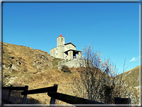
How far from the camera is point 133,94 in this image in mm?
8930

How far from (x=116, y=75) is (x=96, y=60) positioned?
1571mm

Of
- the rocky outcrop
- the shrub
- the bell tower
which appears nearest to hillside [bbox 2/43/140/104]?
the rocky outcrop

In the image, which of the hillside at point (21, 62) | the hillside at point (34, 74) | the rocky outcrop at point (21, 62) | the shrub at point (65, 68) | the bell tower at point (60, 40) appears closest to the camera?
the hillside at point (34, 74)

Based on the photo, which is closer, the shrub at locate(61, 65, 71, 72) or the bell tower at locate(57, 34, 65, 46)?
the shrub at locate(61, 65, 71, 72)

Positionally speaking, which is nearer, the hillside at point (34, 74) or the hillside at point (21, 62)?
the hillside at point (34, 74)

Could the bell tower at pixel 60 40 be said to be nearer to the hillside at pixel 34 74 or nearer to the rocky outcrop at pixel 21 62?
the rocky outcrop at pixel 21 62

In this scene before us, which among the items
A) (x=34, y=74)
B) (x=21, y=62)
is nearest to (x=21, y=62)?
(x=21, y=62)

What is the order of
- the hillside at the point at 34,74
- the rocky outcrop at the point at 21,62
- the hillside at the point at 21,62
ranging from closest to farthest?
1. the hillside at the point at 34,74
2. the hillside at the point at 21,62
3. the rocky outcrop at the point at 21,62

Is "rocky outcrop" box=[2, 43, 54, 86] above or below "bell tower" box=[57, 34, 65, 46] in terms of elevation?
below

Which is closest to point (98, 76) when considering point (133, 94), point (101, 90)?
point (101, 90)

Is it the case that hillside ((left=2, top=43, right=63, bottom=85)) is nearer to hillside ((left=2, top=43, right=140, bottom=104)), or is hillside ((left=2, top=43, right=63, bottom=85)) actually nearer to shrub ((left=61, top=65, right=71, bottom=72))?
hillside ((left=2, top=43, right=140, bottom=104))

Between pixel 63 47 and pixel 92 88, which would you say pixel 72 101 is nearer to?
pixel 92 88

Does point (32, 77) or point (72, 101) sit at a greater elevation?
point (72, 101)

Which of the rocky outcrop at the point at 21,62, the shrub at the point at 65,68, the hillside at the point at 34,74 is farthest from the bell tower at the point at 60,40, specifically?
the shrub at the point at 65,68
